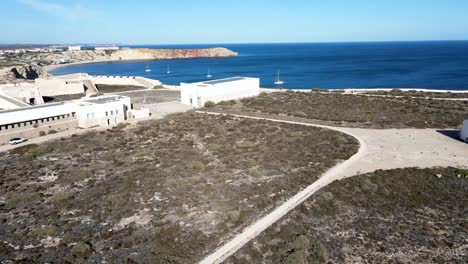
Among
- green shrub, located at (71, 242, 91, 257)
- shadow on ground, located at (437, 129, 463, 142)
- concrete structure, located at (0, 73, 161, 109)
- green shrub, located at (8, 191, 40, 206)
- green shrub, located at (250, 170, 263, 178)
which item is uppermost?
concrete structure, located at (0, 73, 161, 109)

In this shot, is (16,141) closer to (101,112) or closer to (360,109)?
(101,112)

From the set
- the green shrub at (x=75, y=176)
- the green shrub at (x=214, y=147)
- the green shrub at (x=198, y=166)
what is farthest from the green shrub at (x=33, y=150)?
the green shrub at (x=214, y=147)

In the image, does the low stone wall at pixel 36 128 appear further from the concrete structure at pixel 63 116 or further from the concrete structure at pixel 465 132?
the concrete structure at pixel 465 132

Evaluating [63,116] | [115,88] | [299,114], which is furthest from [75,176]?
[115,88]

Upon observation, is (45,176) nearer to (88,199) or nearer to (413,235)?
(88,199)

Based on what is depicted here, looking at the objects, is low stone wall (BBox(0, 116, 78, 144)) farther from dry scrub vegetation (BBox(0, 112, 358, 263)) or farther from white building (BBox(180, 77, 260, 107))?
white building (BBox(180, 77, 260, 107))

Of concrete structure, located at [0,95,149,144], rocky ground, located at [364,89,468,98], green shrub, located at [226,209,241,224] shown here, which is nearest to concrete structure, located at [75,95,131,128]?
concrete structure, located at [0,95,149,144]
